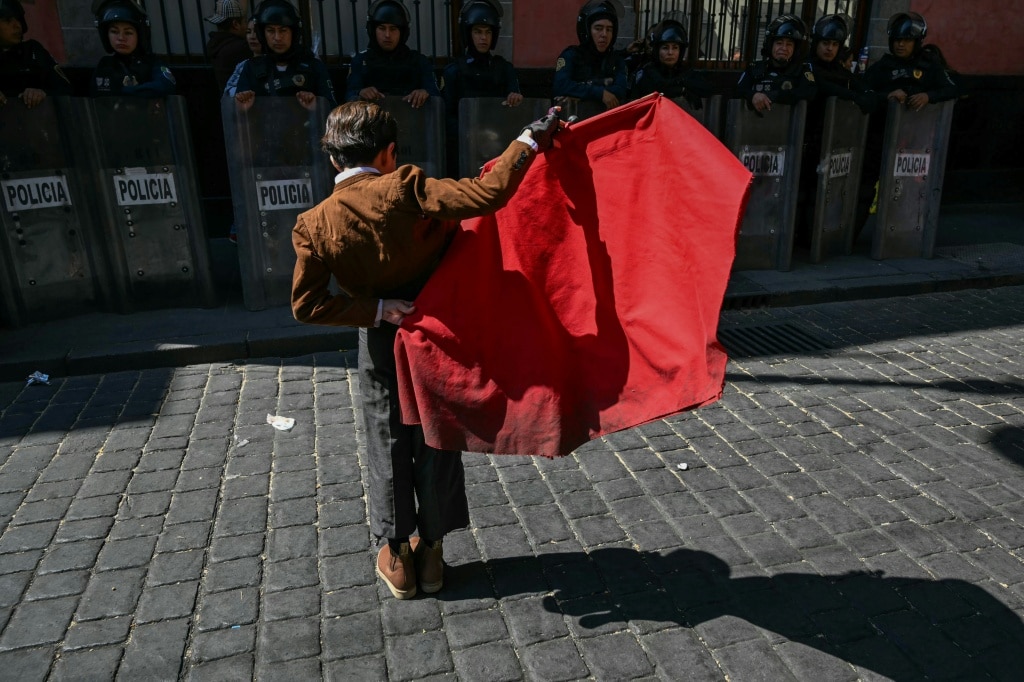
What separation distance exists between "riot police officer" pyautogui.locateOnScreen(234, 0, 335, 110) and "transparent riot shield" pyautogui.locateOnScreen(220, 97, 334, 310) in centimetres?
29

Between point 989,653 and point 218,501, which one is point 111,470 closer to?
point 218,501

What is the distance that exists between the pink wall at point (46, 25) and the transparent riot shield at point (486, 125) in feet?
15.7

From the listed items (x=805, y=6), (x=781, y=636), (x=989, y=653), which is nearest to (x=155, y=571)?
(x=781, y=636)

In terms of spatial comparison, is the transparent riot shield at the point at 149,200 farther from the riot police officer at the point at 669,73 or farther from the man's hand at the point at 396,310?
the man's hand at the point at 396,310

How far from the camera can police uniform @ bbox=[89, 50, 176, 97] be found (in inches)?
273

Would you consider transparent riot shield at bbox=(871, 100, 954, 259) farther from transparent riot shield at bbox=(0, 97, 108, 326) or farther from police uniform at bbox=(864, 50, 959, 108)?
transparent riot shield at bbox=(0, 97, 108, 326)

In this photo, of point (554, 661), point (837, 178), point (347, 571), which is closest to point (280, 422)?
point (347, 571)

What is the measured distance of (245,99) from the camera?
6492 mm

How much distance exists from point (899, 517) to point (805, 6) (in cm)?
966

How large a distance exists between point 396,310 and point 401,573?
1174 mm

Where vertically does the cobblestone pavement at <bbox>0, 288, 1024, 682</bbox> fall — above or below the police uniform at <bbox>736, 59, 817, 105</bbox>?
below

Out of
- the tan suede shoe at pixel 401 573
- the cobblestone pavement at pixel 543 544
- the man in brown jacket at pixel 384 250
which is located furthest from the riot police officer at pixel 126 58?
the tan suede shoe at pixel 401 573

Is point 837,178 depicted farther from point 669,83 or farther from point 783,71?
point 669,83

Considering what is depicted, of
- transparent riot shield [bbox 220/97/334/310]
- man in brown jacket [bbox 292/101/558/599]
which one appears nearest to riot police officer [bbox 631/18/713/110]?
transparent riot shield [bbox 220/97/334/310]
